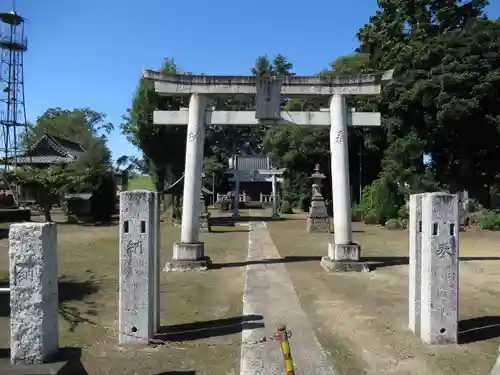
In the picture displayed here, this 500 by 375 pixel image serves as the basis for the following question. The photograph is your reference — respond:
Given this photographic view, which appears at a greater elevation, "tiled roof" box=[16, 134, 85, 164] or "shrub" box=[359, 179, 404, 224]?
"tiled roof" box=[16, 134, 85, 164]

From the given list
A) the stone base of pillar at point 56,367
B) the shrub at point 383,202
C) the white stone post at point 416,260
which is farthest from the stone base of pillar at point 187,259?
the shrub at point 383,202

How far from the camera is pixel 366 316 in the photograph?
24.3ft

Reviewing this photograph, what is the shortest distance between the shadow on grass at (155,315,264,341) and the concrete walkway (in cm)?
19

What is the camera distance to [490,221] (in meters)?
22.5

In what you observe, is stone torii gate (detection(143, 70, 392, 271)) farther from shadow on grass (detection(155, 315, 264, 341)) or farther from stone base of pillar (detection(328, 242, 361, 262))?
shadow on grass (detection(155, 315, 264, 341))

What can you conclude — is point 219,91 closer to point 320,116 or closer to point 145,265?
point 320,116

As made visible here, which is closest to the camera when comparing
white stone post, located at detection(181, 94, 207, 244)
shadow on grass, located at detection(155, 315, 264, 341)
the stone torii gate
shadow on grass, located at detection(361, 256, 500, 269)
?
shadow on grass, located at detection(155, 315, 264, 341)

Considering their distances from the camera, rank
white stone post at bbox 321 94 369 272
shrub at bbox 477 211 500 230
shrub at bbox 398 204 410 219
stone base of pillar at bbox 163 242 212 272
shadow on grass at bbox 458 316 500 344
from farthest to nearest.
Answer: shrub at bbox 398 204 410 219, shrub at bbox 477 211 500 230, stone base of pillar at bbox 163 242 212 272, white stone post at bbox 321 94 369 272, shadow on grass at bbox 458 316 500 344

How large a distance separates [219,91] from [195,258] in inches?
177

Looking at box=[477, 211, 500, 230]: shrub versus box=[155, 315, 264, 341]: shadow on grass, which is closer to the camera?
box=[155, 315, 264, 341]: shadow on grass

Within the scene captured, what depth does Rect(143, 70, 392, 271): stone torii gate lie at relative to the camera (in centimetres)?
1170

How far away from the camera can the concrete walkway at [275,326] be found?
5211mm

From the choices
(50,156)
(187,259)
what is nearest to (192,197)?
(187,259)

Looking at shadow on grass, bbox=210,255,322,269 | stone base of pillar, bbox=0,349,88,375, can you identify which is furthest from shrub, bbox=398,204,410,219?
stone base of pillar, bbox=0,349,88,375
